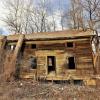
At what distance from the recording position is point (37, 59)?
92.1 ft

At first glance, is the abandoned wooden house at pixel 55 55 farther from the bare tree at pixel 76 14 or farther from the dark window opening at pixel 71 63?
the bare tree at pixel 76 14

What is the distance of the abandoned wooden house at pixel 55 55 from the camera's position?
86.4 feet

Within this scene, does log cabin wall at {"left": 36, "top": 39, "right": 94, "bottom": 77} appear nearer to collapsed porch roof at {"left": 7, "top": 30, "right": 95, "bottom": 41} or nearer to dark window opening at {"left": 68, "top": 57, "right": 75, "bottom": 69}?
collapsed porch roof at {"left": 7, "top": 30, "right": 95, "bottom": 41}

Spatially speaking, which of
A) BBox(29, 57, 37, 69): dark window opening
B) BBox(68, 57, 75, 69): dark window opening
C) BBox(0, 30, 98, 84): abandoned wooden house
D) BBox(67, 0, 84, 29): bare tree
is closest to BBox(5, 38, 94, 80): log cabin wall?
BBox(0, 30, 98, 84): abandoned wooden house

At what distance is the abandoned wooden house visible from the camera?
2633cm

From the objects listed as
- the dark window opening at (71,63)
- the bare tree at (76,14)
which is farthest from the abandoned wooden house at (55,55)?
the bare tree at (76,14)

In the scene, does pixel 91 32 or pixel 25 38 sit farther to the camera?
pixel 25 38

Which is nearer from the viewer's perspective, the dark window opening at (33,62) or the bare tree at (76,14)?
the dark window opening at (33,62)

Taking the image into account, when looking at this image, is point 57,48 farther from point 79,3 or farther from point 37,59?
point 79,3

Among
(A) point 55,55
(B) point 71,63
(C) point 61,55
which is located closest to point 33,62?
(A) point 55,55

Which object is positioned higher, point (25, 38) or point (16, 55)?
point (25, 38)

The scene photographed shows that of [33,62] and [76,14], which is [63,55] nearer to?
[33,62]

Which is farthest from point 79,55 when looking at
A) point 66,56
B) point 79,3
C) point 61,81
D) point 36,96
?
point 79,3

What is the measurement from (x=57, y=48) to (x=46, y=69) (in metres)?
2.63
